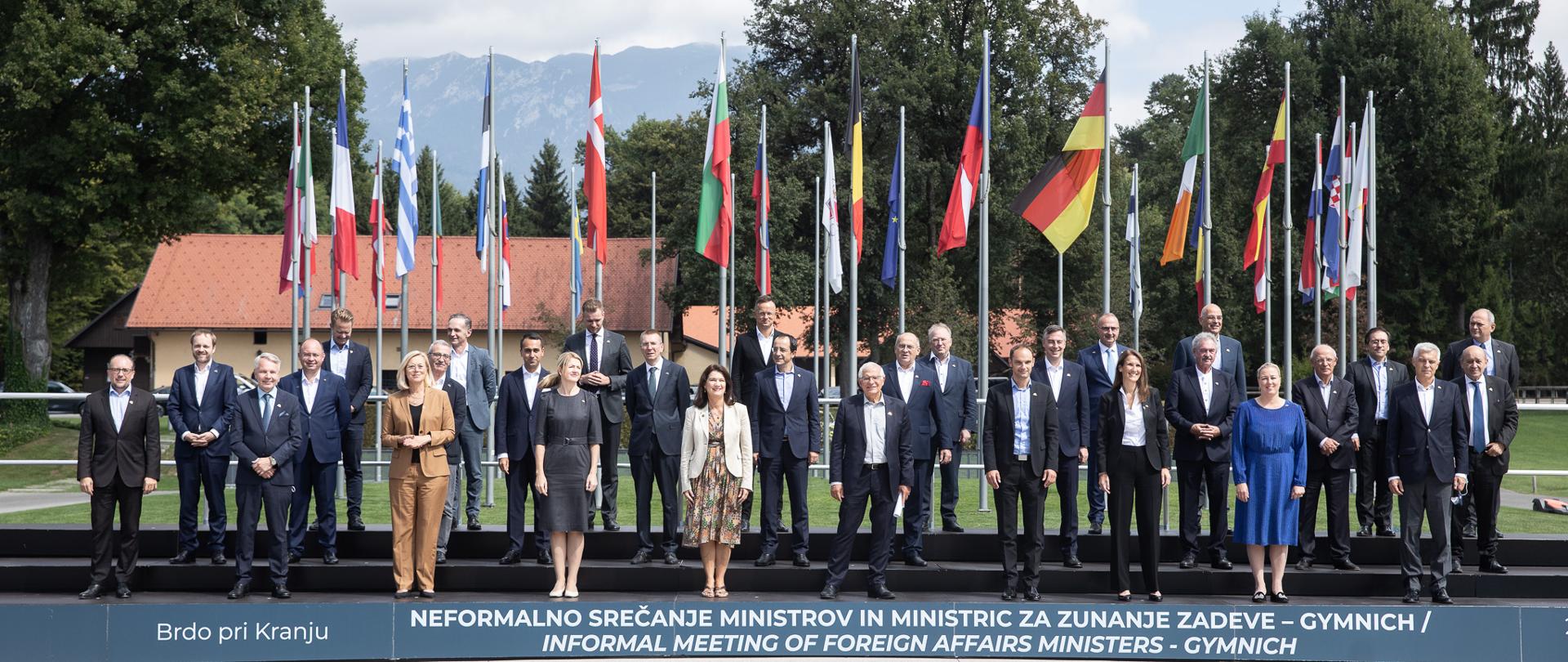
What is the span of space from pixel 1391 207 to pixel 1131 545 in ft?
99.7

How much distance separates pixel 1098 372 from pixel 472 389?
15.8 feet

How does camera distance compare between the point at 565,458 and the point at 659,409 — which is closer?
the point at 565,458

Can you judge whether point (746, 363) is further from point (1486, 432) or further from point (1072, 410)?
point (1486, 432)

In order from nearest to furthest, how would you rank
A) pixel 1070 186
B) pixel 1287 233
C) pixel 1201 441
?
pixel 1201 441 < pixel 1070 186 < pixel 1287 233

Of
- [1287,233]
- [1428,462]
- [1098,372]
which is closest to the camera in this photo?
[1428,462]

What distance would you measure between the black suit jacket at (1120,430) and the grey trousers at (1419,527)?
1.66 metres

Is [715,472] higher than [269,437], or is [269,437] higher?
[269,437]

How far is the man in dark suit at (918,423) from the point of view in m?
9.36

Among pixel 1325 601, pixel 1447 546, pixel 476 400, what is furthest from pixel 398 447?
pixel 1447 546

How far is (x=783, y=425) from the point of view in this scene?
361 inches

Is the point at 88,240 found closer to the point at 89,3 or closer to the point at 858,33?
the point at 89,3

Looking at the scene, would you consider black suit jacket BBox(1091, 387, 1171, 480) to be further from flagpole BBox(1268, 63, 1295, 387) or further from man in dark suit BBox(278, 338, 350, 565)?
flagpole BBox(1268, 63, 1295, 387)

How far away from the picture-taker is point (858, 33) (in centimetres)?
3347

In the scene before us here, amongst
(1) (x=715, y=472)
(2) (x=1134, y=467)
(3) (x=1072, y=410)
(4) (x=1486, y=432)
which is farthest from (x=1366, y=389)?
(1) (x=715, y=472)
